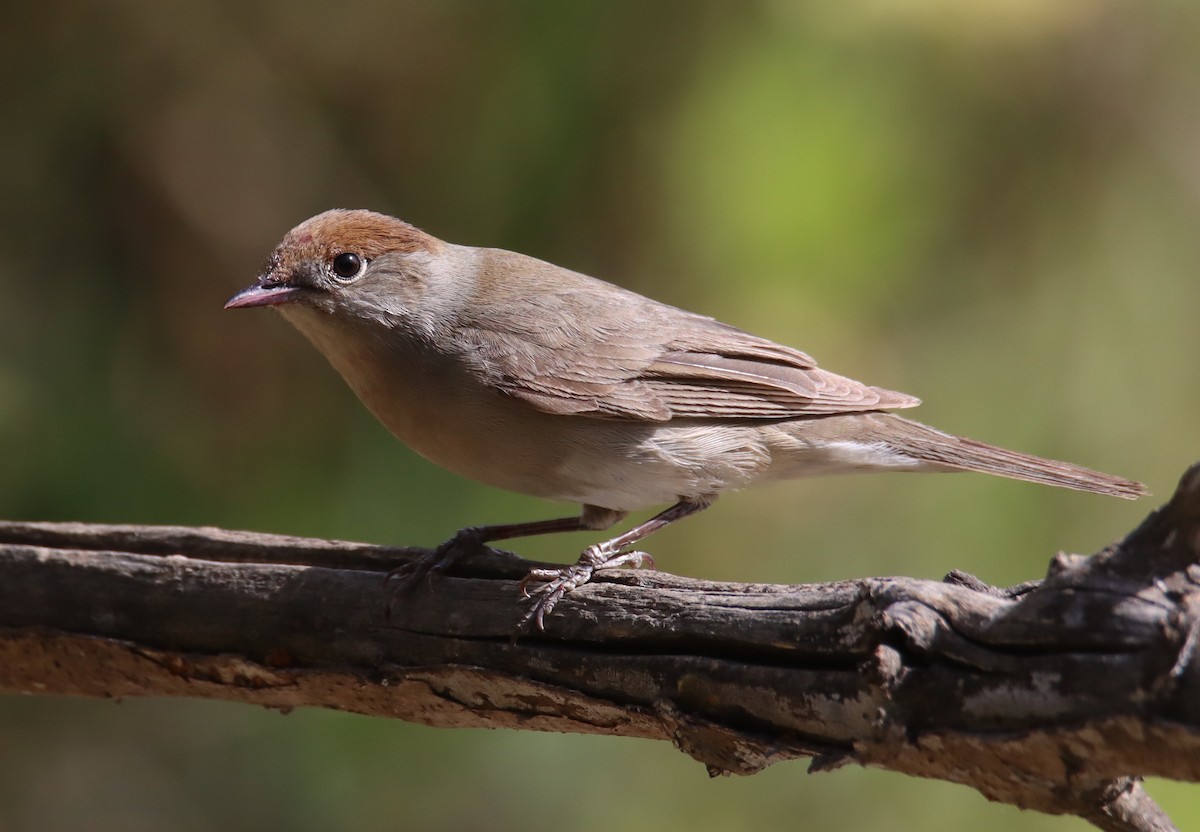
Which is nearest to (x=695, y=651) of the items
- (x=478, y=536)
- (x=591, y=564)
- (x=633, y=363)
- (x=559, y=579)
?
(x=559, y=579)

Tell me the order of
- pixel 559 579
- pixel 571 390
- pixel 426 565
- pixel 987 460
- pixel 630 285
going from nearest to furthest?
pixel 559 579 < pixel 426 565 < pixel 571 390 < pixel 987 460 < pixel 630 285

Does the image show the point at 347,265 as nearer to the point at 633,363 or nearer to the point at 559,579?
the point at 633,363

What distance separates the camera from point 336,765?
4539 mm

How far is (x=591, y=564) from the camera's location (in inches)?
145

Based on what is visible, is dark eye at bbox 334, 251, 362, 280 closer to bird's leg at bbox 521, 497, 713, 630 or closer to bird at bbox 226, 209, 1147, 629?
bird at bbox 226, 209, 1147, 629

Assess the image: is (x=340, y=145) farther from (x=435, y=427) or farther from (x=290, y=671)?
(x=290, y=671)

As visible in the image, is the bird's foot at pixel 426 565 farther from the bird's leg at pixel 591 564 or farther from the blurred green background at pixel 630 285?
the blurred green background at pixel 630 285

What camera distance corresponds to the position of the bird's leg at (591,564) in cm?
330

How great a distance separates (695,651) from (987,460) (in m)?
1.73

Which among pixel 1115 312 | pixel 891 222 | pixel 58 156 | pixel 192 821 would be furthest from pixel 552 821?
pixel 58 156

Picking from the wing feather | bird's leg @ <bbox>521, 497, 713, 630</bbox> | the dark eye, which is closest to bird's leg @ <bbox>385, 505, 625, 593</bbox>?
bird's leg @ <bbox>521, 497, 713, 630</bbox>

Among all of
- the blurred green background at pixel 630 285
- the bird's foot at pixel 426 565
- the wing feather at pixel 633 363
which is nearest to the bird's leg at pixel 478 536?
the bird's foot at pixel 426 565

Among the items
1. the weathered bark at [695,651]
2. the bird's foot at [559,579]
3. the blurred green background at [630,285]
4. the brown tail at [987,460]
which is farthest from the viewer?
the blurred green background at [630,285]

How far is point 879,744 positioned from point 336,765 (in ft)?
8.90
